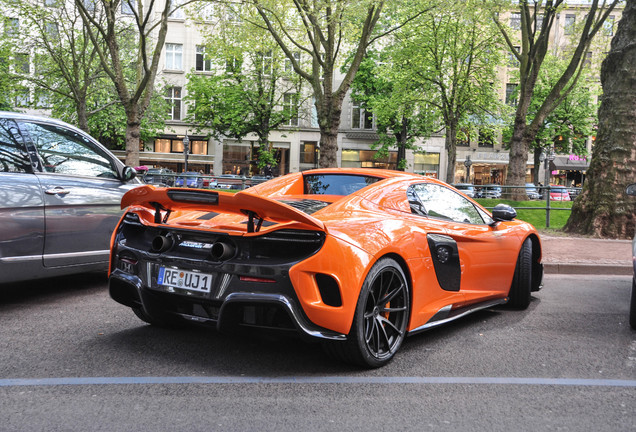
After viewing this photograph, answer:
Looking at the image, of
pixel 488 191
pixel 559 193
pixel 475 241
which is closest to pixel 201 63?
pixel 488 191

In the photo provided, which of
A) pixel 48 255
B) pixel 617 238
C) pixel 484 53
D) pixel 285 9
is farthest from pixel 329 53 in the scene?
Result: pixel 484 53

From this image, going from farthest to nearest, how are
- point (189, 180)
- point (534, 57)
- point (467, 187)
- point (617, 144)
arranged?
point (534, 57) → point (189, 180) → point (467, 187) → point (617, 144)

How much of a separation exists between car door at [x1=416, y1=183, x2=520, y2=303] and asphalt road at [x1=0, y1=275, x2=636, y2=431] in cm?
38

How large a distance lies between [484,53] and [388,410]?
30.5 metres

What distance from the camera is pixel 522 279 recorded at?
5586 mm

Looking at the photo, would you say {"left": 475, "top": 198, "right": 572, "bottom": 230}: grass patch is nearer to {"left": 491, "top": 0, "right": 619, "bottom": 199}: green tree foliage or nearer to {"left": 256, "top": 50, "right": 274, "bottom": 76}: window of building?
{"left": 491, "top": 0, "right": 619, "bottom": 199}: green tree foliage

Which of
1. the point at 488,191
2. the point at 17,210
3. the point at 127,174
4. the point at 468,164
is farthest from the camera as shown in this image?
the point at 468,164

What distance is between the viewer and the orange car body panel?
3.31m

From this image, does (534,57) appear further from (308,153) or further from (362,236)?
(308,153)

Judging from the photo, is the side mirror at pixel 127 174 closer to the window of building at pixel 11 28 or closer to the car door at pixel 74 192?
the car door at pixel 74 192

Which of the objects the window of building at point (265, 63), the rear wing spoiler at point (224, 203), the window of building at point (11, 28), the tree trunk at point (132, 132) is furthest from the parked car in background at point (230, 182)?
the window of building at point (265, 63)

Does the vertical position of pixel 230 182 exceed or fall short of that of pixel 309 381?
it exceeds it

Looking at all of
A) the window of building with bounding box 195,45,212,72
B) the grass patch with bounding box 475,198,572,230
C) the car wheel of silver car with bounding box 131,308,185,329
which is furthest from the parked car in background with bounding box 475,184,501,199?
the window of building with bounding box 195,45,212,72

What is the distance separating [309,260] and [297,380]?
2.33ft
